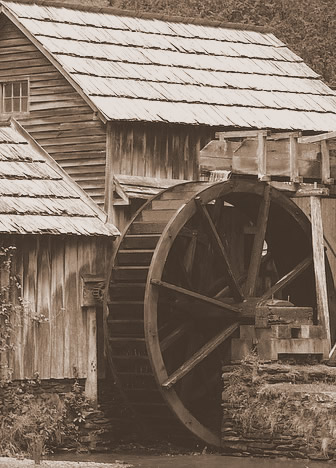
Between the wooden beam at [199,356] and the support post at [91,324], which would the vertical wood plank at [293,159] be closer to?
the wooden beam at [199,356]

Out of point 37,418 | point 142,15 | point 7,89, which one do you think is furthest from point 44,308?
point 142,15

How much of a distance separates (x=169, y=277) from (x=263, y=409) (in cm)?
368

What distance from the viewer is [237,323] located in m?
22.8

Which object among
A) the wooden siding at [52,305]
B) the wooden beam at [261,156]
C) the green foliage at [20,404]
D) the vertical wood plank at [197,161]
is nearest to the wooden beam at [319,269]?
the wooden beam at [261,156]

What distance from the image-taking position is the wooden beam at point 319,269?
868 inches

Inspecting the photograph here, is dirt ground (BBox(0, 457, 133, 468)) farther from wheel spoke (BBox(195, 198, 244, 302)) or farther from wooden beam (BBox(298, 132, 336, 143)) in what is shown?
wooden beam (BBox(298, 132, 336, 143))

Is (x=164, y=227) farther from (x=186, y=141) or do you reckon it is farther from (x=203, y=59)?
(x=203, y=59)

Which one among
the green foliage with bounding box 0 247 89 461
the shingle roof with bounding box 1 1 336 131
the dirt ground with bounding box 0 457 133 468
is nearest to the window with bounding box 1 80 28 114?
the shingle roof with bounding box 1 1 336 131

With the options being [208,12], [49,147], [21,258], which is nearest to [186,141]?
[49,147]

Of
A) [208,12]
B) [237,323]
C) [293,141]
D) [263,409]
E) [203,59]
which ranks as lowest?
[263,409]

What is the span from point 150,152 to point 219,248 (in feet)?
6.50

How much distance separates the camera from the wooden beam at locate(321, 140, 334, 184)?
2269 cm

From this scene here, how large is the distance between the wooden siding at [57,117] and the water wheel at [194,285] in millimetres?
1457

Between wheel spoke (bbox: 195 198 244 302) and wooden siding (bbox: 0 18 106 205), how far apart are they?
1647 millimetres
